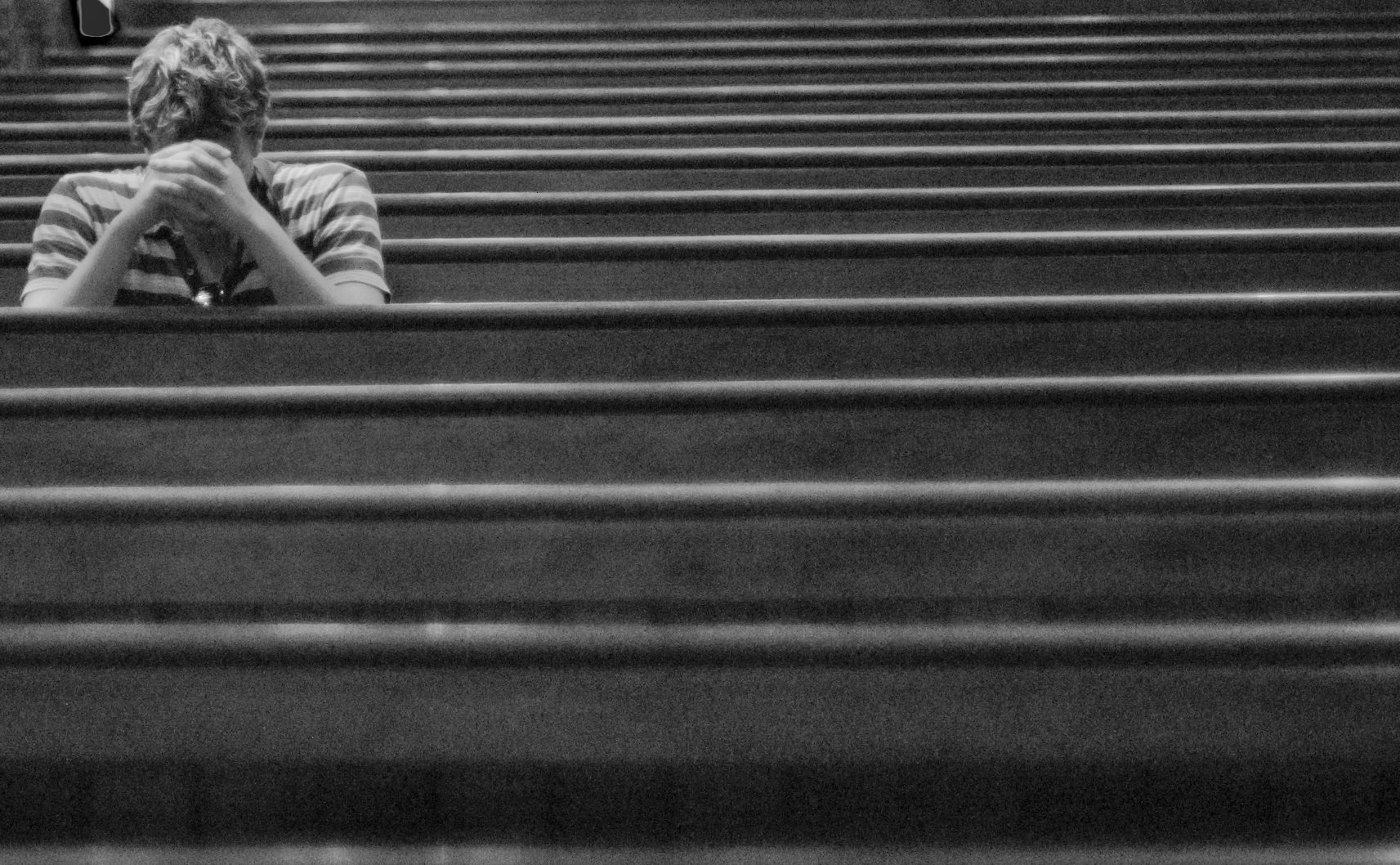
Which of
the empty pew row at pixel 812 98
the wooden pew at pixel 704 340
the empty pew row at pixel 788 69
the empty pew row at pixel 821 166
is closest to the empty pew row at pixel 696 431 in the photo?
the wooden pew at pixel 704 340

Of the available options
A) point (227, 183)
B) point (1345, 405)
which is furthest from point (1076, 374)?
point (227, 183)

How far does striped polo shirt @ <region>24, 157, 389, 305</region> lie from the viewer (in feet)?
4.15

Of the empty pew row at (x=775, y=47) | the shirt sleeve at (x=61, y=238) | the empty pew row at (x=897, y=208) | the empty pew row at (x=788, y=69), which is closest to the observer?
the shirt sleeve at (x=61, y=238)

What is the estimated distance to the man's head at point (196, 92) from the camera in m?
1.26

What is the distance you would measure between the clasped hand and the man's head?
0.36 feet

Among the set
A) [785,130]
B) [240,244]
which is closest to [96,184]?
[240,244]

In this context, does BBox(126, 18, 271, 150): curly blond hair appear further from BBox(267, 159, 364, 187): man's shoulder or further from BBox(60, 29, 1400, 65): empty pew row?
BBox(60, 29, 1400, 65): empty pew row

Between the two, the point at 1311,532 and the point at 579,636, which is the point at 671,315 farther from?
the point at 1311,532

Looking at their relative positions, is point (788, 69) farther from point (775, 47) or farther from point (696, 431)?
point (696, 431)

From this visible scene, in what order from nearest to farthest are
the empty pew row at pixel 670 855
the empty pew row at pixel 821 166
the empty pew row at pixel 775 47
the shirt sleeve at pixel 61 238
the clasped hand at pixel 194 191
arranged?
the empty pew row at pixel 670 855 < the clasped hand at pixel 194 191 < the shirt sleeve at pixel 61 238 < the empty pew row at pixel 821 166 < the empty pew row at pixel 775 47

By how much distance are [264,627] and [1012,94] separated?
1.89 m

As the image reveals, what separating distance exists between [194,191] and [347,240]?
0.65ft

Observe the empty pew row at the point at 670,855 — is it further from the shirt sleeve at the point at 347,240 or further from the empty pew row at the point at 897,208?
the empty pew row at the point at 897,208

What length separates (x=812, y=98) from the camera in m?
2.30
